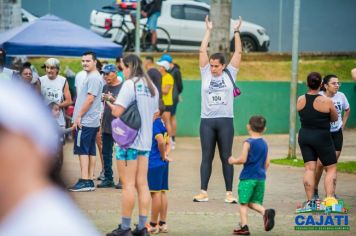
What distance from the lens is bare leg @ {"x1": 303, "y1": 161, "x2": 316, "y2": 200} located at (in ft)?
34.5

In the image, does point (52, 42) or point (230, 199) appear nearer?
point (230, 199)

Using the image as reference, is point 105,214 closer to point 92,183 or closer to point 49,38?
point 92,183

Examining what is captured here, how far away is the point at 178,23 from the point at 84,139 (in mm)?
14602

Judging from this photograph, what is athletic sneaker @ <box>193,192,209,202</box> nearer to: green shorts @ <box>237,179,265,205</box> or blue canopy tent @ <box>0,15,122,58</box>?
green shorts @ <box>237,179,265,205</box>

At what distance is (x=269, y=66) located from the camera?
25812 mm

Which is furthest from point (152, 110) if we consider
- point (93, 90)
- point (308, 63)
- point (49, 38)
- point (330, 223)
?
point (308, 63)

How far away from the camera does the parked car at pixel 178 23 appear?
25.8 meters

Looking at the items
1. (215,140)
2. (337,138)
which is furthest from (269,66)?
(215,140)

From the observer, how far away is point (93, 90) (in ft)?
38.8

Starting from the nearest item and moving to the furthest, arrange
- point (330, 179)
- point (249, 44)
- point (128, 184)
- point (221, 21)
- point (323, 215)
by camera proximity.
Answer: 1. point (128, 184)
2. point (323, 215)
3. point (330, 179)
4. point (221, 21)
5. point (249, 44)

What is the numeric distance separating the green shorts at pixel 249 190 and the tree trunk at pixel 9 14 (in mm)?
15381

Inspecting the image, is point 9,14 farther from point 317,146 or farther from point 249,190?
point 249,190

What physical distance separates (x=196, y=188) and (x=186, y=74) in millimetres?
12503

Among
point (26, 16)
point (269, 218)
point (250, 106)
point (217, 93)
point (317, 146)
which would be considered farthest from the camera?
point (26, 16)
